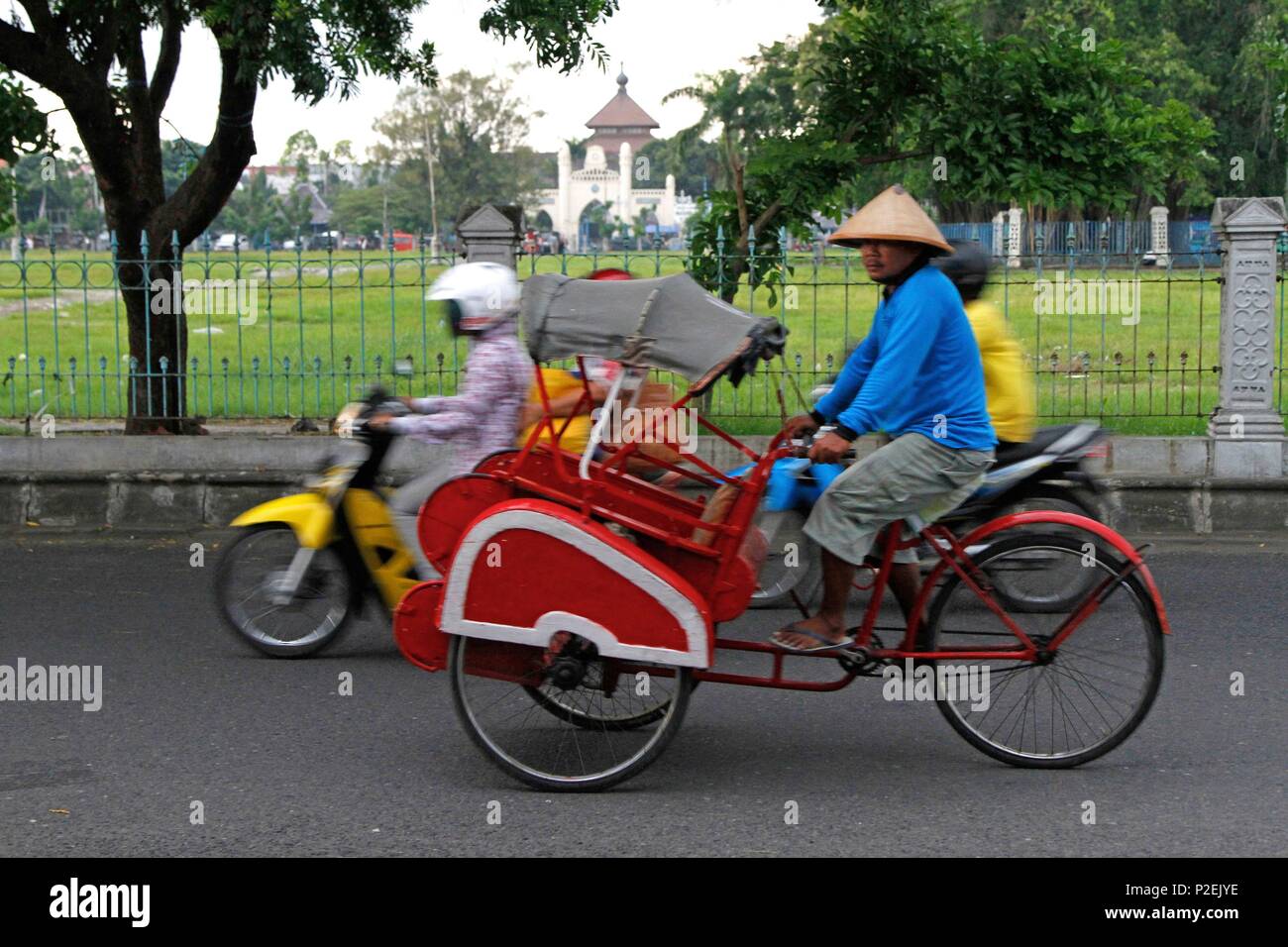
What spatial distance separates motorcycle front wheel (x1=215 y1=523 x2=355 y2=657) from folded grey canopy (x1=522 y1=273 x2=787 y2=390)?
213 cm

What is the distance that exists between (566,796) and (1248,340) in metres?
6.82

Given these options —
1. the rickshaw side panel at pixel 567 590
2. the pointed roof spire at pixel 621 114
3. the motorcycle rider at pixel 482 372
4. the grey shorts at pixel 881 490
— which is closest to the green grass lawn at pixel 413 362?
the motorcycle rider at pixel 482 372

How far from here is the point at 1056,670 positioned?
17.0 ft

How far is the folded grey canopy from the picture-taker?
483 centimetres

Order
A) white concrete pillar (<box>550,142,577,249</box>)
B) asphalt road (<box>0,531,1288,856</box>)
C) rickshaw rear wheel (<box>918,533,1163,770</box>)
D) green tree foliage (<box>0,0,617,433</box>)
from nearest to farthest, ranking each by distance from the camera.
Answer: asphalt road (<box>0,531,1288,856</box>) < rickshaw rear wheel (<box>918,533,1163,770</box>) < green tree foliage (<box>0,0,617,433</box>) < white concrete pillar (<box>550,142,577,249</box>)

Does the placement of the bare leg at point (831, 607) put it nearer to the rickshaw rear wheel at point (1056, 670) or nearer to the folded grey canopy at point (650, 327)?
the rickshaw rear wheel at point (1056, 670)

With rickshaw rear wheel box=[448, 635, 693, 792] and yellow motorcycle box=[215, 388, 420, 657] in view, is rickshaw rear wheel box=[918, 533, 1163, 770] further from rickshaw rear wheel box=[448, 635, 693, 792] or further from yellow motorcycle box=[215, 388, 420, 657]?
yellow motorcycle box=[215, 388, 420, 657]

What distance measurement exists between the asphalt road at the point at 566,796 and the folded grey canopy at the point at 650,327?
134cm

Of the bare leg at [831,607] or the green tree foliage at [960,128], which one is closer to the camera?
the bare leg at [831,607]

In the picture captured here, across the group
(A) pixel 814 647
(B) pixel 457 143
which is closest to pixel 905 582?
(A) pixel 814 647

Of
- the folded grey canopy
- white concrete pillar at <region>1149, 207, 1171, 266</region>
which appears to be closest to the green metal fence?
the folded grey canopy

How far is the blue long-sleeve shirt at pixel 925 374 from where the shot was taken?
4.95 m

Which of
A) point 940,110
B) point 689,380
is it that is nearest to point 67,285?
point 940,110

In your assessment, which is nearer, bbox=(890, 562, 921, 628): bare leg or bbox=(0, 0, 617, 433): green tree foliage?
bbox=(890, 562, 921, 628): bare leg
